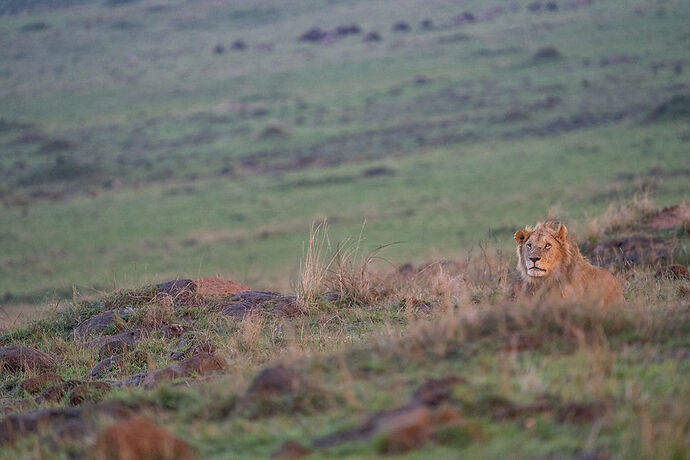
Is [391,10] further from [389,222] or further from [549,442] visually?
[549,442]

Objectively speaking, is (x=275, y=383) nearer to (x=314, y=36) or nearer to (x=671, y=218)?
(x=671, y=218)

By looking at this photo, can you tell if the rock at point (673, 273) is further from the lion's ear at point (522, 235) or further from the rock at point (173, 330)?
the rock at point (173, 330)

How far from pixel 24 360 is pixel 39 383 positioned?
78 centimetres

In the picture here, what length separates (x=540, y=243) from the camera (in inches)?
286

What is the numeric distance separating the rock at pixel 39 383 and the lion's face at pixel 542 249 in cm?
409

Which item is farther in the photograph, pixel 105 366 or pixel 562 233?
pixel 105 366

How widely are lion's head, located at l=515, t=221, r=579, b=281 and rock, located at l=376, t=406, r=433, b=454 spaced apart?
3.46 m

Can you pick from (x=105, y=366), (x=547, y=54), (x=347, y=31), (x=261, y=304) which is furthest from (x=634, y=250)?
(x=347, y=31)

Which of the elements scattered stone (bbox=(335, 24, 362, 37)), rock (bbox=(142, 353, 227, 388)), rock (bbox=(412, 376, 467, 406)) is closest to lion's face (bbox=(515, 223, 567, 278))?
rock (bbox=(142, 353, 227, 388))

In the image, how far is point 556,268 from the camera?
7.29 m

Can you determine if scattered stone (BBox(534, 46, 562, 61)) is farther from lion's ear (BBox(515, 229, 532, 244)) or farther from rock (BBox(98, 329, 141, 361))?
rock (BBox(98, 329, 141, 361))

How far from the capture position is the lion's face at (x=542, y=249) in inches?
284

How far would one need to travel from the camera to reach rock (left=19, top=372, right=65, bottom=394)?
7176 mm

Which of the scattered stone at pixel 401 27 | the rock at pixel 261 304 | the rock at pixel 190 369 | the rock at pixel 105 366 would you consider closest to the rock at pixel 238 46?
the scattered stone at pixel 401 27
